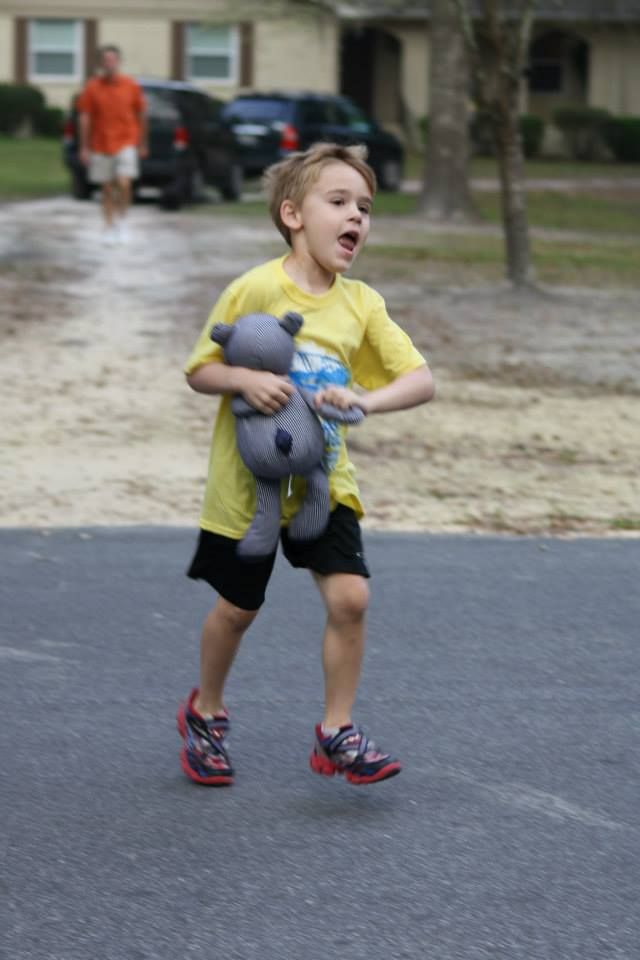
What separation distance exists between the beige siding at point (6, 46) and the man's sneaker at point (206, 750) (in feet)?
141

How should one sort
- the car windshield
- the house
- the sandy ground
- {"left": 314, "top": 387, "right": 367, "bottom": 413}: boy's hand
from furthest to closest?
the house, the car windshield, the sandy ground, {"left": 314, "top": 387, "right": 367, "bottom": 413}: boy's hand

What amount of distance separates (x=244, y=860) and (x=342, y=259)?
54.2 inches

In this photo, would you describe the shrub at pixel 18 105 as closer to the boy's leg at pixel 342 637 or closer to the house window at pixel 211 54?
the house window at pixel 211 54

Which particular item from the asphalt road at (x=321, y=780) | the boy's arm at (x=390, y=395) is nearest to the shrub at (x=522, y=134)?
the asphalt road at (x=321, y=780)

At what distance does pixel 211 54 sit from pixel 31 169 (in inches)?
532

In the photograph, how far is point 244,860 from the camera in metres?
4.19

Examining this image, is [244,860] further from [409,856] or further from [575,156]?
[575,156]

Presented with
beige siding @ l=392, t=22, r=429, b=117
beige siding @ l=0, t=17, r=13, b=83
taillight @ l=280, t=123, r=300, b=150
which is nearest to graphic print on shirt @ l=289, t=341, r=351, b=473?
taillight @ l=280, t=123, r=300, b=150

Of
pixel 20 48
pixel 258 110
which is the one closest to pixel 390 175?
pixel 258 110

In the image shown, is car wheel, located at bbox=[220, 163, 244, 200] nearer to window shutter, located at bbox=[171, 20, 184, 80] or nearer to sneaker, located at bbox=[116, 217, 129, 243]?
sneaker, located at bbox=[116, 217, 129, 243]

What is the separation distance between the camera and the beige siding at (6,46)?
45719 millimetres

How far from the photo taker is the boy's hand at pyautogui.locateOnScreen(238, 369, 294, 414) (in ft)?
14.1

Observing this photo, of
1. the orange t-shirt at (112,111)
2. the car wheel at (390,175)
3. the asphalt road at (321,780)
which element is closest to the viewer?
the asphalt road at (321,780)

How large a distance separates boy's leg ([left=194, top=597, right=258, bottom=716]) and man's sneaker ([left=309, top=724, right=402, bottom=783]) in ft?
1.00
